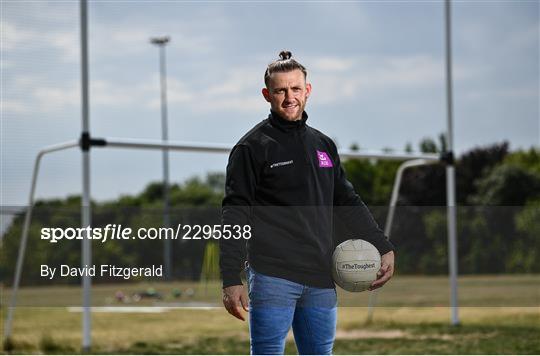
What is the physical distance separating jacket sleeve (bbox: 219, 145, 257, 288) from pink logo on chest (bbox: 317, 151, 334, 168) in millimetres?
226

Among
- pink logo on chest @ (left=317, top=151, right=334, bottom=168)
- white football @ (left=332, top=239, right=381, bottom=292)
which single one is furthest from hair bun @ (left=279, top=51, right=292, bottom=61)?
white football @ (left=332, top=239, right=381, bottom=292)

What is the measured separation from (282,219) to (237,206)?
0.49 feet

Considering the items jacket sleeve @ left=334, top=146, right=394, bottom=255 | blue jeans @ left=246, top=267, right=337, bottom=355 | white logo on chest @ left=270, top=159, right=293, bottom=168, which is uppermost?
white logo on chest @ left=270, top=159, right=293, bottom=168

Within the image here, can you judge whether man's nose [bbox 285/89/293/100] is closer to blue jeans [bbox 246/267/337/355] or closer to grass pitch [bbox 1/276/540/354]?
blue jeans [bbox 246/267/337/355]

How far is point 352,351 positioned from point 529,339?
167 centimetres

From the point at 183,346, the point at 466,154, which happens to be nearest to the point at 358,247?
the point at 183,346

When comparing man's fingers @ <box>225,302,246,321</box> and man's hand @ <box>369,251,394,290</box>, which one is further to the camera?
man's hand @ <box>369,251,394,290</box>

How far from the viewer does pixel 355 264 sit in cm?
317

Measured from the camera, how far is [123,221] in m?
13.7

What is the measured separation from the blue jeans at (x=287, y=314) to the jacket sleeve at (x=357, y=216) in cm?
32

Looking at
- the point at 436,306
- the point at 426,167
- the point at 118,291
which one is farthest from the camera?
the point at 426,167

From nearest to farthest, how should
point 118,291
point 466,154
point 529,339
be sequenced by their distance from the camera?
point 529,339 < point 118,291 < point 466,154

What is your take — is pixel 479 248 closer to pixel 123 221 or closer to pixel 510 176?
pixel 123 221

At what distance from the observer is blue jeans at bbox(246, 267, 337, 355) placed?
2900mm
